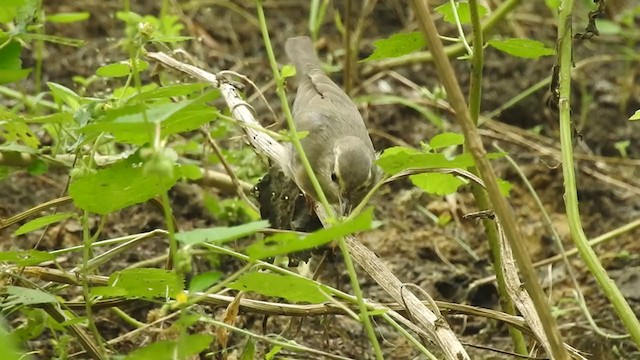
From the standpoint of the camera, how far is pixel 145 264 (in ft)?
11.5

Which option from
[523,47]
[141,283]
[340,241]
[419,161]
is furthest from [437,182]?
[141,283]

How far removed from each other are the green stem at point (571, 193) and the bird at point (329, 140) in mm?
838

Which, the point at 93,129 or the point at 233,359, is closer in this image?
the point at 93,129

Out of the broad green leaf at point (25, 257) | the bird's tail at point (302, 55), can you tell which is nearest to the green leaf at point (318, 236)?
the broad green leaf at point (25, 257)

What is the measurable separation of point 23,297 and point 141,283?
0.91ft

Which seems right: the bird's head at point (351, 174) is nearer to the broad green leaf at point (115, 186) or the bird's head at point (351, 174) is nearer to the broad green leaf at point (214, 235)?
the broad green leaf at point (115, 186)

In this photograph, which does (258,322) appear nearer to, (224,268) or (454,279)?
(224,268)

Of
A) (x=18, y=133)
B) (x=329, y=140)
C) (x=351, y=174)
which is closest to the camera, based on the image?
Answer: (x=18, y=133)

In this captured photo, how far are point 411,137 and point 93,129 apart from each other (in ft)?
10.9

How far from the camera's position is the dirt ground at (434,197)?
3369mm

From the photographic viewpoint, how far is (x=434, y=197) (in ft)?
14.5

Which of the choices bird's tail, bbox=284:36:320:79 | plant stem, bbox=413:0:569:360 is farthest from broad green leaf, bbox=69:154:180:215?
bird's tail, bbox=284:36:320:79

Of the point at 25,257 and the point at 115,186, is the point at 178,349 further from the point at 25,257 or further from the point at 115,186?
the point at 25,257

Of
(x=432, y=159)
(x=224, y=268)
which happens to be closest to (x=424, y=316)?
(x=432, y=159)
